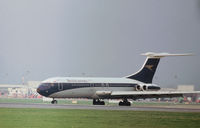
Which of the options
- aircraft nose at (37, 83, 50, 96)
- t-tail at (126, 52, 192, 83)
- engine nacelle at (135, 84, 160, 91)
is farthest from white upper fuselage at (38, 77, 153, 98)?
t-tail at (126, 52, 192, 83)

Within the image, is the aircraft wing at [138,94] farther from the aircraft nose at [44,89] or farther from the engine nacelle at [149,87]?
the aircraft nose at [44,89]

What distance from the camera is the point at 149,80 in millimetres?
66812

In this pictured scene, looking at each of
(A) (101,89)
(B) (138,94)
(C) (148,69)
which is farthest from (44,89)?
(C) (148,69)

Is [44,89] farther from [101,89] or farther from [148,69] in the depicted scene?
[148,69]

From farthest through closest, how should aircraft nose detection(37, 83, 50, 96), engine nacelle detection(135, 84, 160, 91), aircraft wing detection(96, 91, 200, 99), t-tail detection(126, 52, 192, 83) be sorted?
1. t-tail detection(126, 52, 192, 83)
2. engine nacelle detection(135, 84, 160, 91)
3. aircraft nose detection(37, 83, 50, 96)
4. aircraft wing detection(96, 91, 200, 99)

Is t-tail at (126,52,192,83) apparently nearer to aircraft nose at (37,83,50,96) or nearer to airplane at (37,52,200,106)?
airplane at (37,52,200,106)

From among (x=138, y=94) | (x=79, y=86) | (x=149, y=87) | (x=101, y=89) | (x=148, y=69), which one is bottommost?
(x=138, y=94)

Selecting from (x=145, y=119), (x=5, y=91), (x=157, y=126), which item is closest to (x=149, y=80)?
(x=145, y=119)

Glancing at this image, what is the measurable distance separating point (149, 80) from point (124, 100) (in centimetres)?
621

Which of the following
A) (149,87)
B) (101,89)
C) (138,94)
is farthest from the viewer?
(149,87)

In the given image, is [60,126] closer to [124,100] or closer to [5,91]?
[124,100]

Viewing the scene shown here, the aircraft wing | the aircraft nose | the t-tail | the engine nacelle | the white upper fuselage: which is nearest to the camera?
the aircraft wing

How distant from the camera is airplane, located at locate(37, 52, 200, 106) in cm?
6022

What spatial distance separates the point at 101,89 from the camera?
6206 cm
